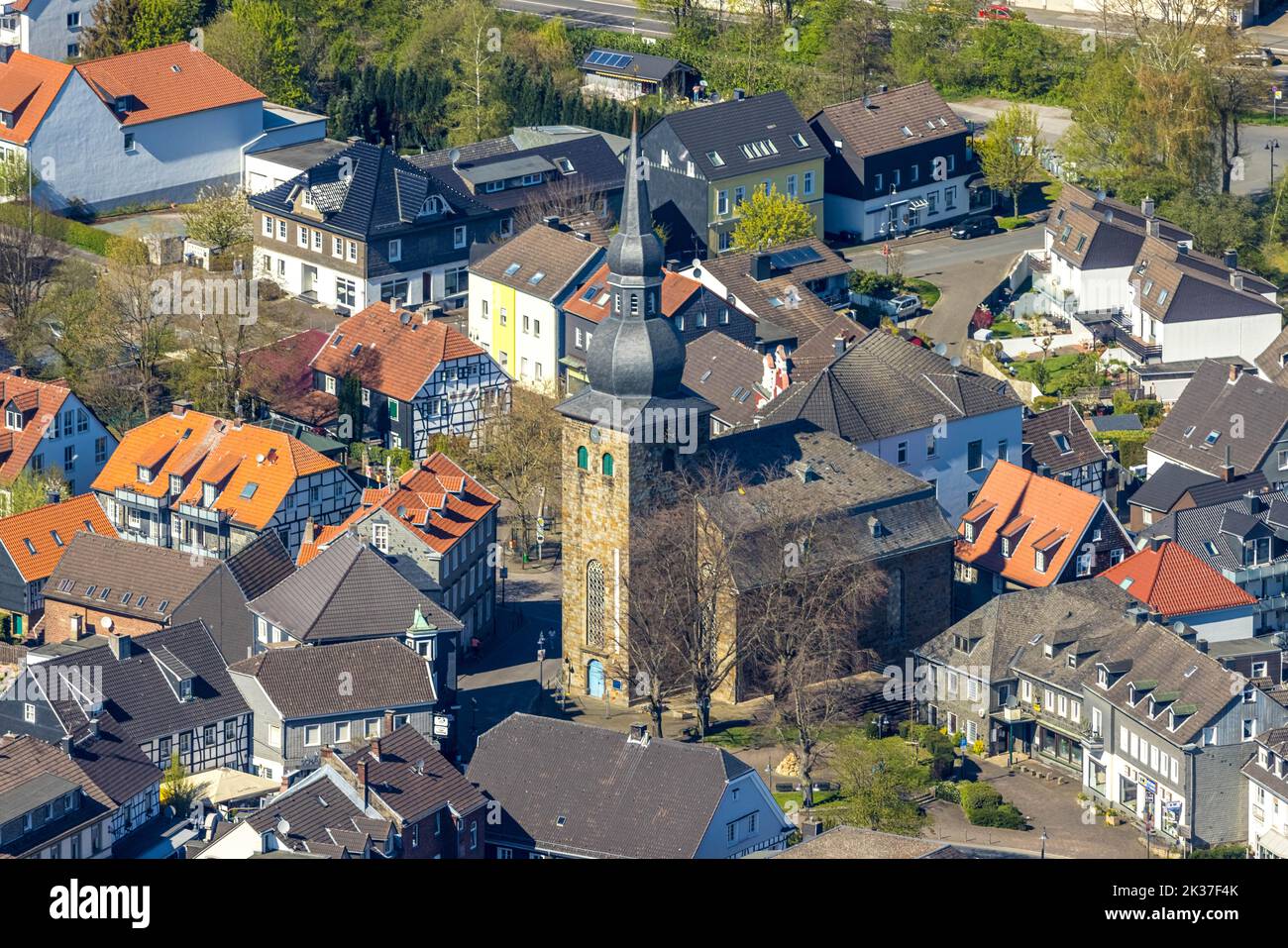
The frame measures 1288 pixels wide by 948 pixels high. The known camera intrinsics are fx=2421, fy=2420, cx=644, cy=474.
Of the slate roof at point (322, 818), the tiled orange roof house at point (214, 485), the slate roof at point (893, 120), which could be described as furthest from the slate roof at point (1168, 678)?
the slate roof at point (893, 120)

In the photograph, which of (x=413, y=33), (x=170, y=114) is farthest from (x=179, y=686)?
(x=413, y=33)

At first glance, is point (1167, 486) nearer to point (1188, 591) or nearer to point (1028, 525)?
point (1028, 525)

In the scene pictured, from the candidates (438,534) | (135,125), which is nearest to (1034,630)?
(438,534)

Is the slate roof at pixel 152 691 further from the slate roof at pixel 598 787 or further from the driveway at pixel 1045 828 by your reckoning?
the driveway at pixel 1045 828

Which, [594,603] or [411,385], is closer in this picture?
[594,603]

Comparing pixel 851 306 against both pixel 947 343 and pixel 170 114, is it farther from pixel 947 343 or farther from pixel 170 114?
pixel 170 114

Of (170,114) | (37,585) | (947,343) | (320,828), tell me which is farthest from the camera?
(170,114)
